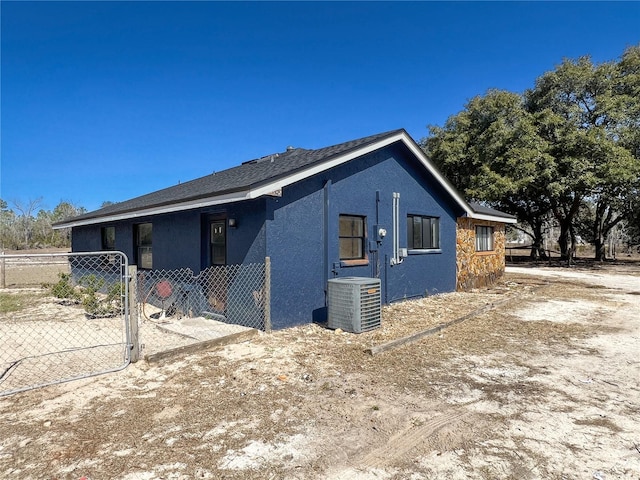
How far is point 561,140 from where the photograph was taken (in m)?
20.6

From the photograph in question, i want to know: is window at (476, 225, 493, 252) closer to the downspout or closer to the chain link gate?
the downspout

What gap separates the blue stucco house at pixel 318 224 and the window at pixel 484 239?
2.10 m

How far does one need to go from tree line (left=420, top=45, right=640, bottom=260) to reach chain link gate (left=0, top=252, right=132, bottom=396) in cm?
2042

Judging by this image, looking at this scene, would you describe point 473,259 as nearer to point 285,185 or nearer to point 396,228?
point 396,228

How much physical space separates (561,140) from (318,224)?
64.3 ft

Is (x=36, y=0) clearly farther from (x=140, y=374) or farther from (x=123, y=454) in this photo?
(x=123, y=454)

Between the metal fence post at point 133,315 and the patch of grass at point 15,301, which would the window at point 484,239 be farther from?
the patch of grass at point 15,301

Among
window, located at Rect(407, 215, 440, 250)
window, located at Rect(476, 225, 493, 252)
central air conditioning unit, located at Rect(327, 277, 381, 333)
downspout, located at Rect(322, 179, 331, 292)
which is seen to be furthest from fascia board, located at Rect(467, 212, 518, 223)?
central air conditioning unit, located at Rect(327, 277, 381, 333)

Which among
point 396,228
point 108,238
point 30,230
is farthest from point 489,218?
point 30,230

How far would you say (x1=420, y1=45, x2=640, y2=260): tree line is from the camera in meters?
19.7

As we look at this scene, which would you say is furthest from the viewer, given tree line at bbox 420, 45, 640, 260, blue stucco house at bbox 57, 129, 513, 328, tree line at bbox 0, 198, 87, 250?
tree line at bbox 0, 198, 87, 250

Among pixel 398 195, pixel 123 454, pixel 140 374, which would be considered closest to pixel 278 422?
pixel 123 454

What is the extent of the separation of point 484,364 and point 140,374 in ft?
14.3

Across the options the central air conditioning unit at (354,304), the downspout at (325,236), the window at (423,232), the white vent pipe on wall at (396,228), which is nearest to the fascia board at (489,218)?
the window at (423,232)
